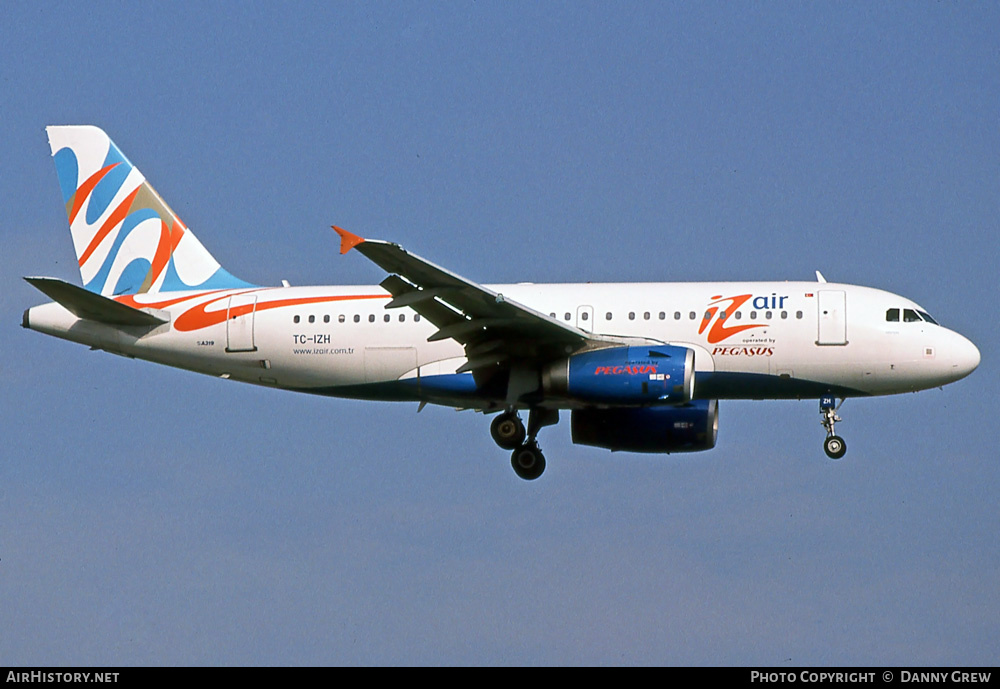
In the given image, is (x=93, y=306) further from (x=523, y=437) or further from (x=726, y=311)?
(x=726, y=311)

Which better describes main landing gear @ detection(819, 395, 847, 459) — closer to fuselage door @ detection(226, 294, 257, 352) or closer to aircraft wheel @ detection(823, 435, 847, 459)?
aircraft wheel @ detection(823, 435, 847, 459)

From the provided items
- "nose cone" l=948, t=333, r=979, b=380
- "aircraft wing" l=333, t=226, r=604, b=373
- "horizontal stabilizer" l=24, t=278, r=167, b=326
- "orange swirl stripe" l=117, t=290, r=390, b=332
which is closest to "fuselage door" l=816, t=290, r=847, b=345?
"nose cone" l=948, t=333, r=979, b=380

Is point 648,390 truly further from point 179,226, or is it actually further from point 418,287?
point 179,226

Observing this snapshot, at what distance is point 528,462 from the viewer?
127ft

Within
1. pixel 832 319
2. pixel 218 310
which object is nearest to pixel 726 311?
pixel 832 319

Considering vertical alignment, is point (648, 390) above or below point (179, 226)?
below

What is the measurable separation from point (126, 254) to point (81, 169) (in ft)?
9.55

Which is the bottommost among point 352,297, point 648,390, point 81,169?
point 648,390

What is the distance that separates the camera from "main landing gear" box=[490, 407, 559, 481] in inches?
1505

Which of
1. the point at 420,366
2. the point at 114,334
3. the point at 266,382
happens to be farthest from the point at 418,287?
the point at 114,334

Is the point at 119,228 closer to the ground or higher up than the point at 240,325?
higher up

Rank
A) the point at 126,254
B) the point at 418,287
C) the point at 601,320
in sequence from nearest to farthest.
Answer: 1. the point at 418,287
2. the point at 601,320
3. the point at 126,254

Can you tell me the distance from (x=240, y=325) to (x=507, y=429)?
23.6 ft

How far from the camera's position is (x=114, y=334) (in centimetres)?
3966
